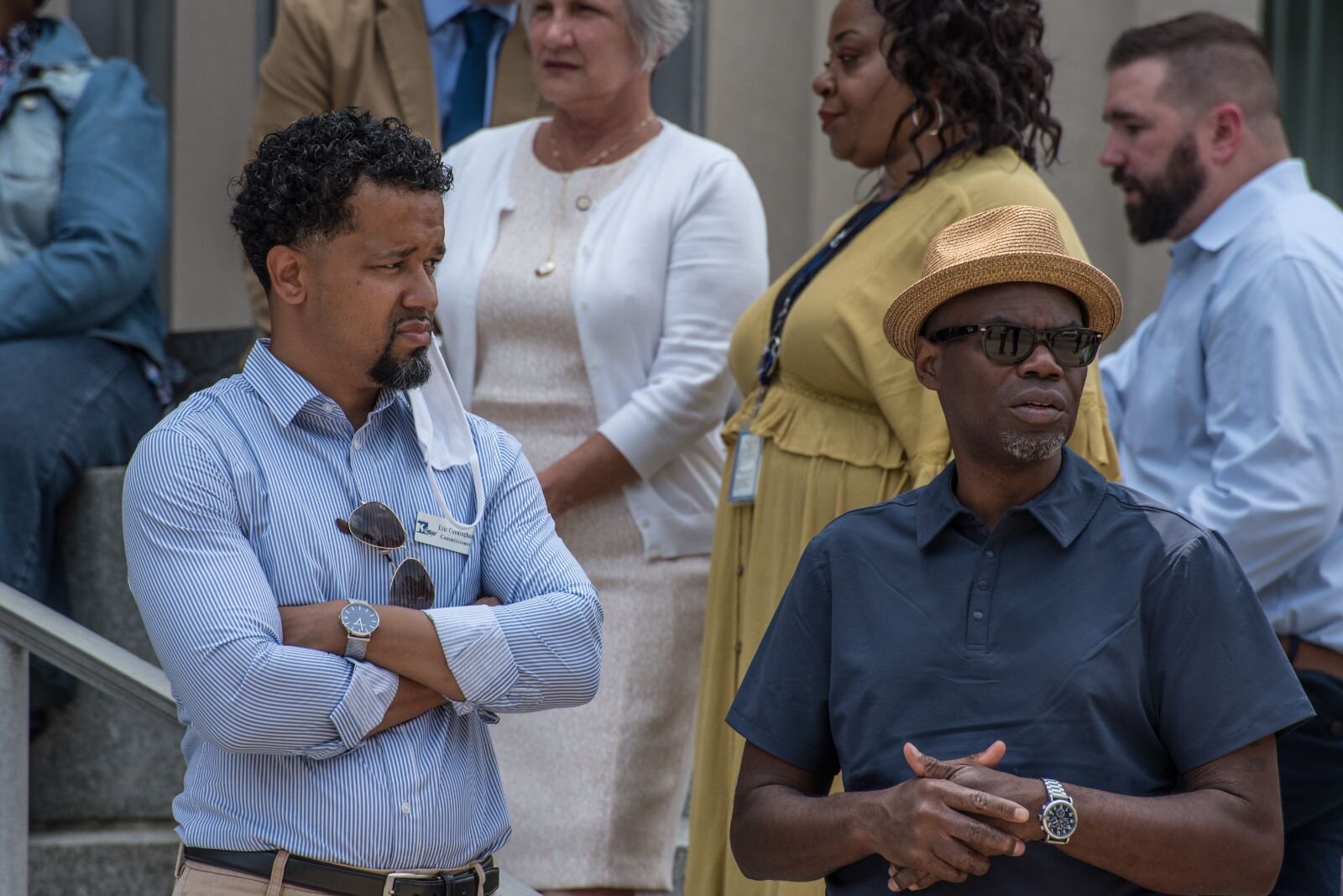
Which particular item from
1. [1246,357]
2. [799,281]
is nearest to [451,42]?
[799,281]

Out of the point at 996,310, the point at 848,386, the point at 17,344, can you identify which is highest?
the point at 996,310

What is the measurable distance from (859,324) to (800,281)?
29 centimetres

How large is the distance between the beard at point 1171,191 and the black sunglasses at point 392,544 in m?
2.68

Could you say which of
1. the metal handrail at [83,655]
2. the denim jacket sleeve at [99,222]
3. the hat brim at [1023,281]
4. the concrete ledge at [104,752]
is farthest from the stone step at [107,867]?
the hat brim at [1023,281]

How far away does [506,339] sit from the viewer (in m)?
4.25

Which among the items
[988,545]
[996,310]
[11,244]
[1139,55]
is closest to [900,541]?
[988,545]

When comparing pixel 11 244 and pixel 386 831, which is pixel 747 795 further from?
pixel 11 244

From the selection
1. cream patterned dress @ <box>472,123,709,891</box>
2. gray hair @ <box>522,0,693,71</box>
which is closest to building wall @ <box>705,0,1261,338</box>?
gray hair @ <box>522,0,693,71</box>

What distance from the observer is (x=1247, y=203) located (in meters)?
4.50

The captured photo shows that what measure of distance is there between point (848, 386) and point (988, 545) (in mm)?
1051

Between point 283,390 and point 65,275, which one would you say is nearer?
point 283,390

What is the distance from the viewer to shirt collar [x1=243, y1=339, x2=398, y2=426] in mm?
2770

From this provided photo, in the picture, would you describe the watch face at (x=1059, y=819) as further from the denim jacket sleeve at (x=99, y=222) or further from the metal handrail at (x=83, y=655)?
the denim jacket sleeve at (x=99, y=222)

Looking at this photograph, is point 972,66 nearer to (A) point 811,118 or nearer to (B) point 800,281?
(B) point 800,281
